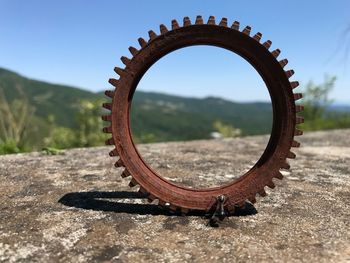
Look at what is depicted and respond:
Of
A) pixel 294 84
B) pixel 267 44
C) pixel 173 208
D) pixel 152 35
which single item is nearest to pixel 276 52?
pixel 267 44

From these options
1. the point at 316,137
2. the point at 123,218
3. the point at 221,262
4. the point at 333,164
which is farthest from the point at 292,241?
the point at 316,137

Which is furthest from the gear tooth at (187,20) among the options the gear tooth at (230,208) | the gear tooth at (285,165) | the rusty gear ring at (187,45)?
the gear tooth at (230,208)

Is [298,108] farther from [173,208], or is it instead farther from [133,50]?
[133,50]

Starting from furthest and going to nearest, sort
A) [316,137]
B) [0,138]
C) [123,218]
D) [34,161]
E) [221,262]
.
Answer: [316,137] → [0,138] → [34,161] → [123,218] → [221,262]

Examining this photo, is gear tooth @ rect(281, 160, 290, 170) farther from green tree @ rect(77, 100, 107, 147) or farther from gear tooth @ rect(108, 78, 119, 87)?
green tree @ rect(77, 100, 107, 147)

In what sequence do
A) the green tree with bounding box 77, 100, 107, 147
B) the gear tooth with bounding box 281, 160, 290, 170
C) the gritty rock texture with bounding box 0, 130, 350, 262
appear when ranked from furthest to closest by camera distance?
the green tree with bounding box 77, 100, 107, 147 → the gear tooth with bounding box 281, 160, 290, 170 → the gritty rock texture with bounding box 0, 130, 350, 262

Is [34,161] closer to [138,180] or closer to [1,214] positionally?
[1,214]

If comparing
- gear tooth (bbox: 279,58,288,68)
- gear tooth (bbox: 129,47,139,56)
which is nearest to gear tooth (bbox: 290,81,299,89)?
gear tooth (bbox: 279,58,288,68)
